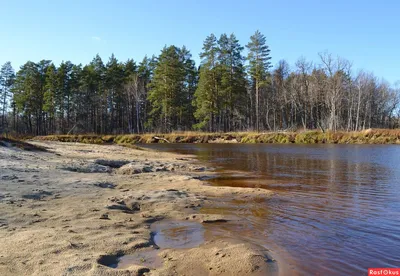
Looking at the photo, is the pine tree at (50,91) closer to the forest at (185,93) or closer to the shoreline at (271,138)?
the forest at (185,93)

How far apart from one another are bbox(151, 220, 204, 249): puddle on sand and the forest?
44.6 m

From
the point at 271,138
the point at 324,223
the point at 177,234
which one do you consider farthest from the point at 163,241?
the point at 271,138

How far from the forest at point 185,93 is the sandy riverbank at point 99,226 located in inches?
1680

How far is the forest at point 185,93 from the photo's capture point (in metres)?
52.6

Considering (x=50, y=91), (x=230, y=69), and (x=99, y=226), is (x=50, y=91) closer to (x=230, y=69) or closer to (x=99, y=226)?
(x=230, y=69)

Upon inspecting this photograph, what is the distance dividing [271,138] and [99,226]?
1494 inches

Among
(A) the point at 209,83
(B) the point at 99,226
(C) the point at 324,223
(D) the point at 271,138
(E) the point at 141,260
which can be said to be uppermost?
(A) the point at 209,83

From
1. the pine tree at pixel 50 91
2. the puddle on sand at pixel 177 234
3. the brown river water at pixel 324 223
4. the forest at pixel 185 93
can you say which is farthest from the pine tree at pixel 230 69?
the puddle on sand at pixel 177 234

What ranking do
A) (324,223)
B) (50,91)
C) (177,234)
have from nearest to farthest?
1. (177,234)
2. (324,223)
3. (50,91)

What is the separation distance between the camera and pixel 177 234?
545 cm

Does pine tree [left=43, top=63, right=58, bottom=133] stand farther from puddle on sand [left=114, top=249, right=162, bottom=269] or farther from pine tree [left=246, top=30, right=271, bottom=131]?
puddle on sand [left=114, top=249, right=162, bottom=269]

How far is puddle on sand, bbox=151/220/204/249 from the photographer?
196 inches

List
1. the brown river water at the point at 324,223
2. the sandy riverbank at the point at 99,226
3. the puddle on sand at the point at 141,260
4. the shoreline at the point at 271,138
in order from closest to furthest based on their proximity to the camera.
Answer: the sandy riverbank at the point at 99,226 → the puddle on sand at the point at 141,260 → the brown river water at the point at 324,223 → the shoreline at the point at 271,138

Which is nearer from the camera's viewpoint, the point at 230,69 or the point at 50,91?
the point at 230,69
